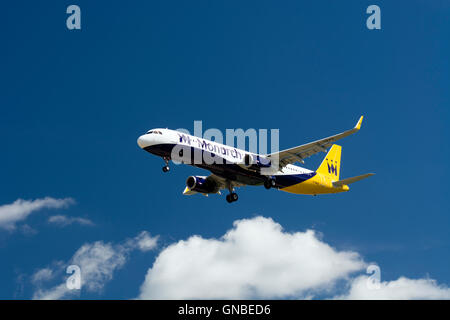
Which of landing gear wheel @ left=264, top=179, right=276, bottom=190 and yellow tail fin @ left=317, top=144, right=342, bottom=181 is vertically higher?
yellow tail fin @ left=317, top=144, right=342, bottom=181

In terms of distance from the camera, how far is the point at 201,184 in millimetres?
68312

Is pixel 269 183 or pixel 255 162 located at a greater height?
pixel 255 162

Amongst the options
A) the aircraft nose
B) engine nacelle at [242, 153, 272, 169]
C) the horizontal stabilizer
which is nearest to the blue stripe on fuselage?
the aircraft nose

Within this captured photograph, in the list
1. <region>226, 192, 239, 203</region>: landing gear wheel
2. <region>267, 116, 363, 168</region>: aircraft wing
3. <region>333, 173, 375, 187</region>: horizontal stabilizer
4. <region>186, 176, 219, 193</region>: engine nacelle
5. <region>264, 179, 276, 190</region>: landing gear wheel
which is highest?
<region>267, 116, 363, 168</region>: aircraft wing

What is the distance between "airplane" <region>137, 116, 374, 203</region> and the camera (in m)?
58.4

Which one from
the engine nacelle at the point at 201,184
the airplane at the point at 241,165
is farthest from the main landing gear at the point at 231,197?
the engine nacelle at the point at 201,184

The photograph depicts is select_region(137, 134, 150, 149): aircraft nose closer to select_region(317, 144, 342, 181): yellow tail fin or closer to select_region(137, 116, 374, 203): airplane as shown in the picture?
select_region(137, 116, 374, 203): airplane

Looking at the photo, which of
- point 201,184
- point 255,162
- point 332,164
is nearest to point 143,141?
point 255,162

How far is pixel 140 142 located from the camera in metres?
58.3

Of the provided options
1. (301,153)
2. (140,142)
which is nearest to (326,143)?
(301,153)

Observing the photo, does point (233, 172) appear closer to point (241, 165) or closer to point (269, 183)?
point (241, 165)

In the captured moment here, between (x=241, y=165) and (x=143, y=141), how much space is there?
1006 cm

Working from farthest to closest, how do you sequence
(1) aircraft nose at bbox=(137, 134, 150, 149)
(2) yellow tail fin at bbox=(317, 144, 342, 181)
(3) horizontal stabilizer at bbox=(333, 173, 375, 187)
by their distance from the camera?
(2) yellow tail fin at bbox=(317, 144, 342, 181)
(3) horizontal stabilizer at bbox=(333, 173, 375, 187)
(1) aircraft nose at bbox=(137, 134, 150, 149)
